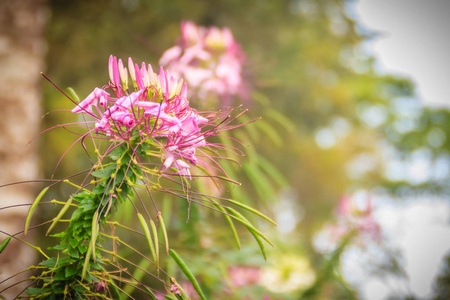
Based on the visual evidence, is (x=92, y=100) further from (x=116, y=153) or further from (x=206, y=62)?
(x=206, y=62)

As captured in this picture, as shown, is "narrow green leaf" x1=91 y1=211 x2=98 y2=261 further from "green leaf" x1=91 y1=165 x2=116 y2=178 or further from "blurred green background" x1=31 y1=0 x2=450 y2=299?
"blurred green background" x1=31 y1=0 x2=450 y2=299

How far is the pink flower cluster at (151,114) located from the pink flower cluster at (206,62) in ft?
2.76

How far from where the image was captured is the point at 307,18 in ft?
13.1

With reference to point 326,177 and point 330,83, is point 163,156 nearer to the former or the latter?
point 330,83

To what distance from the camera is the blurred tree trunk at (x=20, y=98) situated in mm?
1792

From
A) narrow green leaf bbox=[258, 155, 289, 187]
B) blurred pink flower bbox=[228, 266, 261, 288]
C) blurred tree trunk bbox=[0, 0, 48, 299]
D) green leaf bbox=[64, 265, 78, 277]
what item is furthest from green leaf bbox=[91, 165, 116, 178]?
blurred pink flower bbox=[228, 266, 261, 288]

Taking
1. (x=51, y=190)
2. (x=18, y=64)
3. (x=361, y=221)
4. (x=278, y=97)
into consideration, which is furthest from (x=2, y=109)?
(x=278, y=97)

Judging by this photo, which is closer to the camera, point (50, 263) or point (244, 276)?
point (50, 263)

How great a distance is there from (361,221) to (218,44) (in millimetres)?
1348

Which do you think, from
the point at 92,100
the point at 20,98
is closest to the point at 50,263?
the point at 92,100

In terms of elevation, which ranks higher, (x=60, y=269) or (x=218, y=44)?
(x=218, y=44)

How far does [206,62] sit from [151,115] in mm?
1016

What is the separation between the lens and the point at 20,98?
6.31 feet

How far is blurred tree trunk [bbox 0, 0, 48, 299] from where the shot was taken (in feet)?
5.88
